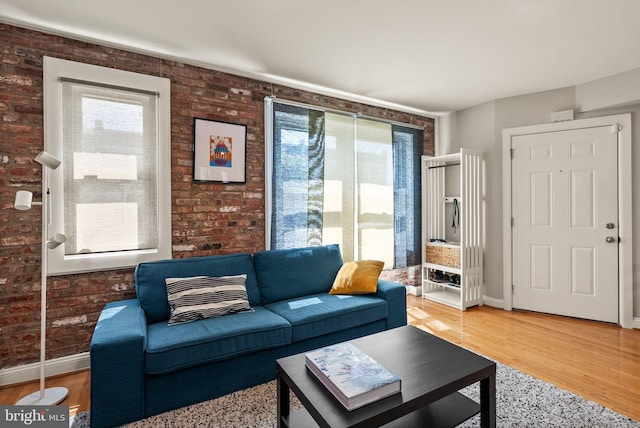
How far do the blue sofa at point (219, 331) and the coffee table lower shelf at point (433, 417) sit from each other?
675 millimetres

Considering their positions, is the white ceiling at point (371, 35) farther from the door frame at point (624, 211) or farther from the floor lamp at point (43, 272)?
the floor lamp at point (43, 272)

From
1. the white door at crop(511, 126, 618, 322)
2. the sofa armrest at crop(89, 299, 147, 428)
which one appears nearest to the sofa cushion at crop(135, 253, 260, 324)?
the sofa armrest at crop(89, 299, 147, 428)

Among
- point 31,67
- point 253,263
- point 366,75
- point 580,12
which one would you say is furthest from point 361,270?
point 31,67

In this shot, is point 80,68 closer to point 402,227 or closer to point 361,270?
point 361,270

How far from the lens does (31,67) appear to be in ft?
7.86

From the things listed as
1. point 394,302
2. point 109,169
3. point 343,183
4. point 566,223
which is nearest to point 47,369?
point 109,169

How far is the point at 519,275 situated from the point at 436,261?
97 centimetres

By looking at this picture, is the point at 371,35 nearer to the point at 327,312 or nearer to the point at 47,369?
the point at 327,312

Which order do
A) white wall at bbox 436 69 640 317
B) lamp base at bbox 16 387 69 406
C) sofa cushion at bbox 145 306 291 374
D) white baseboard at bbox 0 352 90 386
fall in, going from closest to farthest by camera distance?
sofa cushion at bbox 145 306 291 374 → lamp base at bbox 16 387 69 406 → white baseboard at bbox 0 352 90 386 → white wall at bbox 436 69 640 317

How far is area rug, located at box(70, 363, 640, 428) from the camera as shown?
6.17 ft

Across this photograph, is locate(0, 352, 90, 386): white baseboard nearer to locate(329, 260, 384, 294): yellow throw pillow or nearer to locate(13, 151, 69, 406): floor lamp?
locate(13, 151, 69, 406): floor lamp

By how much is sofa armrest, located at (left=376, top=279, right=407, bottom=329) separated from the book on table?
49.6 inches

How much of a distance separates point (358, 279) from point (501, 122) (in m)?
2.80

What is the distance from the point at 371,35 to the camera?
2.54m
